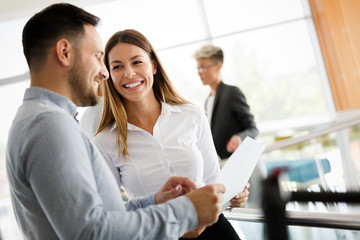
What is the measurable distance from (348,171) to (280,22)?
4.32 metres

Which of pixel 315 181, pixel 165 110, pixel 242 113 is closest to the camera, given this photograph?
pixel 165 110

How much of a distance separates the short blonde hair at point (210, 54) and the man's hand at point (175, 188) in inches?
80.9

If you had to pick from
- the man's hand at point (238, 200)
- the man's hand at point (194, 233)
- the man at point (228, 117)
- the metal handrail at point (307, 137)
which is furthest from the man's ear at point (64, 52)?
the man at point (228, 117)

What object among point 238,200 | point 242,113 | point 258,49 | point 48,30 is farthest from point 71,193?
point 258,49

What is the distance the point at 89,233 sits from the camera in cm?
84

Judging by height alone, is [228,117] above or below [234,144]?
above

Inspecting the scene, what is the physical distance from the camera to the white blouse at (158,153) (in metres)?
1.52

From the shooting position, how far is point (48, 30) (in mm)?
1048

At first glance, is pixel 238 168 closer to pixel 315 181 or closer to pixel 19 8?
pixel 315 181

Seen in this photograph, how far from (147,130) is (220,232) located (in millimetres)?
500

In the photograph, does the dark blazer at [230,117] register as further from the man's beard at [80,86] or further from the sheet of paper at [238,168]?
the man's beard at [80,86]

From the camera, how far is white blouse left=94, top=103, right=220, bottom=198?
1516mm

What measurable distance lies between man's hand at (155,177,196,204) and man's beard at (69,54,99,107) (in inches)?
15.8

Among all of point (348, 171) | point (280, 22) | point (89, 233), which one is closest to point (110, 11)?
point (280, 22)
